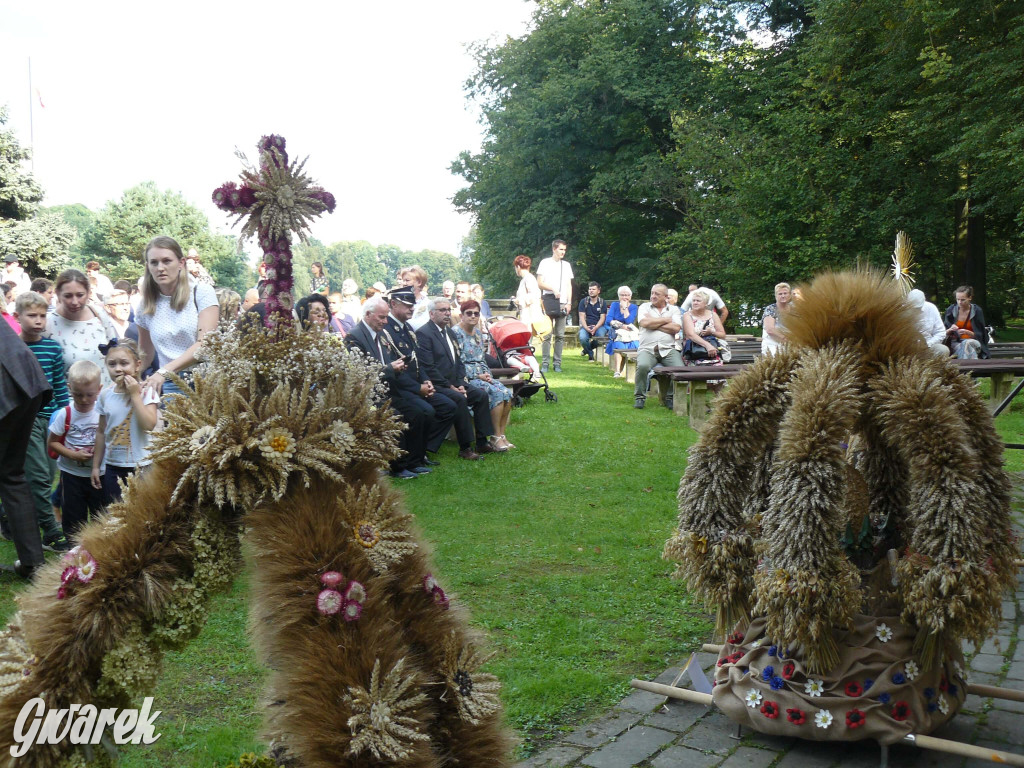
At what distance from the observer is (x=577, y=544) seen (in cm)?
683

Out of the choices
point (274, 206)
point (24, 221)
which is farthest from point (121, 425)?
point (24, 221)

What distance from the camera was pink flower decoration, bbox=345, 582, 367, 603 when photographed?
2.25 metres

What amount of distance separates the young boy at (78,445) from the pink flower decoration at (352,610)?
4682 millimetres

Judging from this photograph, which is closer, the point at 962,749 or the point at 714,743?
the point at 962,749

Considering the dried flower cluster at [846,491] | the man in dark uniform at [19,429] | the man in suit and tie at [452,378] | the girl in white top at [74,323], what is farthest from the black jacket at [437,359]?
the dried flower cluster at [846,491]

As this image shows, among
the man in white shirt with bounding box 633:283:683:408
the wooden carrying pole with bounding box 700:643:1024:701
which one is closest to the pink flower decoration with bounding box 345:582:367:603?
the wooden carrying pole with bounding box 700:643:1024:701

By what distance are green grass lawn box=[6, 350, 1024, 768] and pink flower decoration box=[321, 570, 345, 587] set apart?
0.97m

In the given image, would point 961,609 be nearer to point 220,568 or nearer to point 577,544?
point 220,568

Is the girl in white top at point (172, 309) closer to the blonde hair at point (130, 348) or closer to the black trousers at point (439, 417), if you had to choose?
the blonde hair at point (130, 348)

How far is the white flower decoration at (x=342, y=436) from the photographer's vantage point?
2332 mm

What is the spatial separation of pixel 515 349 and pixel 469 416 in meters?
3.55

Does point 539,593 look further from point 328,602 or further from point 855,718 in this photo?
point 328,602

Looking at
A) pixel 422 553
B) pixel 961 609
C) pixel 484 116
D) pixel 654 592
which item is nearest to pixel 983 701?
pixel 961 609

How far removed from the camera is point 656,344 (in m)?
13.9
